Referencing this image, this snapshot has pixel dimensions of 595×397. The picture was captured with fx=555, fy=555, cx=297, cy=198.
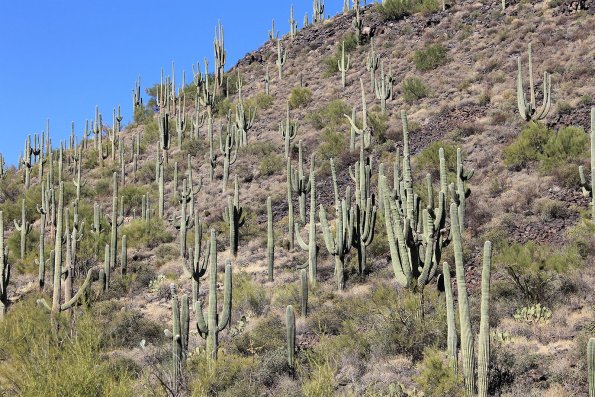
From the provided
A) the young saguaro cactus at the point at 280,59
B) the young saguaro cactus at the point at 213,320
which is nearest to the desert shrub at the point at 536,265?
the young saguaro cactus at the point at 213,320

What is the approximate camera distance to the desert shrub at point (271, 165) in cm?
2311

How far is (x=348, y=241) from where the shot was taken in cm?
1168

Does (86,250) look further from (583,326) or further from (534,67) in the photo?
(534,67)

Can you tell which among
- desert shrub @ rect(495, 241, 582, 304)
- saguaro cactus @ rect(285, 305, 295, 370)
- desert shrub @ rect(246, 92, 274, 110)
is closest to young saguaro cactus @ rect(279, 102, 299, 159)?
desert shrub @ rect(246, 92, 274, 110)

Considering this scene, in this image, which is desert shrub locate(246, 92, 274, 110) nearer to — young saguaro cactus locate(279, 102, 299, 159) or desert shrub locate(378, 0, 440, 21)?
young saguaro cactus locate(279, 102, 299, 159)

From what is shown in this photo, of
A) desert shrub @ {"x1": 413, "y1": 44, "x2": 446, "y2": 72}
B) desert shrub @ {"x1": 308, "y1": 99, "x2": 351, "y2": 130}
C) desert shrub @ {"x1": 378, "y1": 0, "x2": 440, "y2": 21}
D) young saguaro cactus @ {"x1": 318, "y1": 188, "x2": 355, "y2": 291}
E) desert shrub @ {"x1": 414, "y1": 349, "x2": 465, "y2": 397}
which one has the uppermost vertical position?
desert shrub @ {"x1": 378, "y1": 0, "x2": 440, "y2": 21}

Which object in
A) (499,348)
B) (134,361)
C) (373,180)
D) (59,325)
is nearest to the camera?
(499,348)

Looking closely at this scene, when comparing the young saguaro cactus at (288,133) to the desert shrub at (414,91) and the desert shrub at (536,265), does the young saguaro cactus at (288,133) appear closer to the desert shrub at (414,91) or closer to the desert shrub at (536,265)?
the desert shrub at (414,91)

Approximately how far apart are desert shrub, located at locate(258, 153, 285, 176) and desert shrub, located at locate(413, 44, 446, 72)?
1050 cm

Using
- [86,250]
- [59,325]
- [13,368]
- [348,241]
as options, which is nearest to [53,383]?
[13,368]

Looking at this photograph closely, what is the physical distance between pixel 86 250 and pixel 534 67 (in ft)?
63.5

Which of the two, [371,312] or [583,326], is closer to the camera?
[583,326]

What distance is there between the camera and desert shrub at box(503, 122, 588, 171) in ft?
51.2

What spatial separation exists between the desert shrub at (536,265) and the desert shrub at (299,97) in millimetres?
20136
